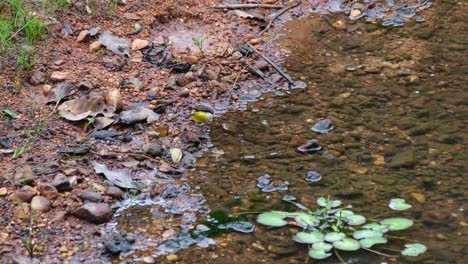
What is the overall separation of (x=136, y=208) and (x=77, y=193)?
230mm

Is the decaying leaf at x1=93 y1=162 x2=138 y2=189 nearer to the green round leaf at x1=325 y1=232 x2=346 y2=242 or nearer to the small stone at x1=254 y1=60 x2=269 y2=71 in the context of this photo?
the green round leaf at x1=325 y1=232 x2=346 y2=242

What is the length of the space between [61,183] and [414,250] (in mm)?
1293

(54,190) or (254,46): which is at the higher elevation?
(254,46)

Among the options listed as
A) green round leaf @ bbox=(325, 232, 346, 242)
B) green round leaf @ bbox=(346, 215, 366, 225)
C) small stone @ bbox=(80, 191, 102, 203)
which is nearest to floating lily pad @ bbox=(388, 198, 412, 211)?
green round leaf @ bbox=(346, 215, 366, 225)

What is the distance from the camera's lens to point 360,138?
298 centimetres

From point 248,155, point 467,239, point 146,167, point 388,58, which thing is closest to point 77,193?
point 146,167

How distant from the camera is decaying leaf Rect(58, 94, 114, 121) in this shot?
3008mm

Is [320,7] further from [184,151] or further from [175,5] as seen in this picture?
[184,151]

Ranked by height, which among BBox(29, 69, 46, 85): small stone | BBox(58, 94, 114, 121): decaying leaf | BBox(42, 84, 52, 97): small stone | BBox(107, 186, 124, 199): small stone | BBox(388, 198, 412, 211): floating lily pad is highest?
BBox(29, 69, 46, 85): small stone

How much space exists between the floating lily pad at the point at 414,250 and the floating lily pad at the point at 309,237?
281 mm

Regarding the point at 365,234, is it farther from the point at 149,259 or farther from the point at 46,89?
the point at 46,89

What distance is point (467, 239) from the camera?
2359mm

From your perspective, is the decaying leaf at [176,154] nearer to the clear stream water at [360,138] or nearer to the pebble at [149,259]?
the clear stream water at [360,138]

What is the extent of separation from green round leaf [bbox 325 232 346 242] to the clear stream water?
0.26 feet
